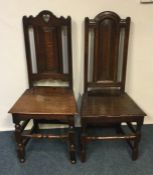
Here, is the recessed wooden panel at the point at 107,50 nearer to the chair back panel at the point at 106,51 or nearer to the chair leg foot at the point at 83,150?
the chair back panel at the point at 106,51

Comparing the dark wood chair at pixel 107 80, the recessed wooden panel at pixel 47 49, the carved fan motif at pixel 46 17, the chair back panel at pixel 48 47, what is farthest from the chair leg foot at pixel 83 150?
the carved fan motif at pixel 46 17

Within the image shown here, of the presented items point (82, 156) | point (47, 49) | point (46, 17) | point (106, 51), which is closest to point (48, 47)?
point (47, 49)

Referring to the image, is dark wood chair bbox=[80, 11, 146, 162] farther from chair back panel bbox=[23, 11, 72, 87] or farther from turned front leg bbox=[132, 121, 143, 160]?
chair back panel bbox=[23, 11, 72, 87]

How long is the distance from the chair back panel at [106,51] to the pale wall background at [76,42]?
0.09 metres

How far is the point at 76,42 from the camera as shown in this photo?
1.82m

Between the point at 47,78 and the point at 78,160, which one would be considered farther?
the point at 47,78

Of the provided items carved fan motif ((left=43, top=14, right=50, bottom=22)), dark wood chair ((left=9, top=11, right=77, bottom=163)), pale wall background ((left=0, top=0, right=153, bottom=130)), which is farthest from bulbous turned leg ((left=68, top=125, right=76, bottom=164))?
carved fan motif ((left=43, top=14, right=50, bottom=22))

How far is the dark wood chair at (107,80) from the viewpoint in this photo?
5.01ft

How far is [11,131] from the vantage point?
208cm

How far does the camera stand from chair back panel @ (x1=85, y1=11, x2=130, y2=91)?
1.69m

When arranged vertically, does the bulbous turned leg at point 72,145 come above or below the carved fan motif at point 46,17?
below

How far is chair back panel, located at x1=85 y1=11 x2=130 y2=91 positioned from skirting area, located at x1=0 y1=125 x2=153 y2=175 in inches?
20.9

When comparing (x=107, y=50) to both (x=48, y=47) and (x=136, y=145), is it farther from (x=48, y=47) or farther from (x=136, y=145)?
(x=136, y=145)

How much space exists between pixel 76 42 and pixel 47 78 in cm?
40
